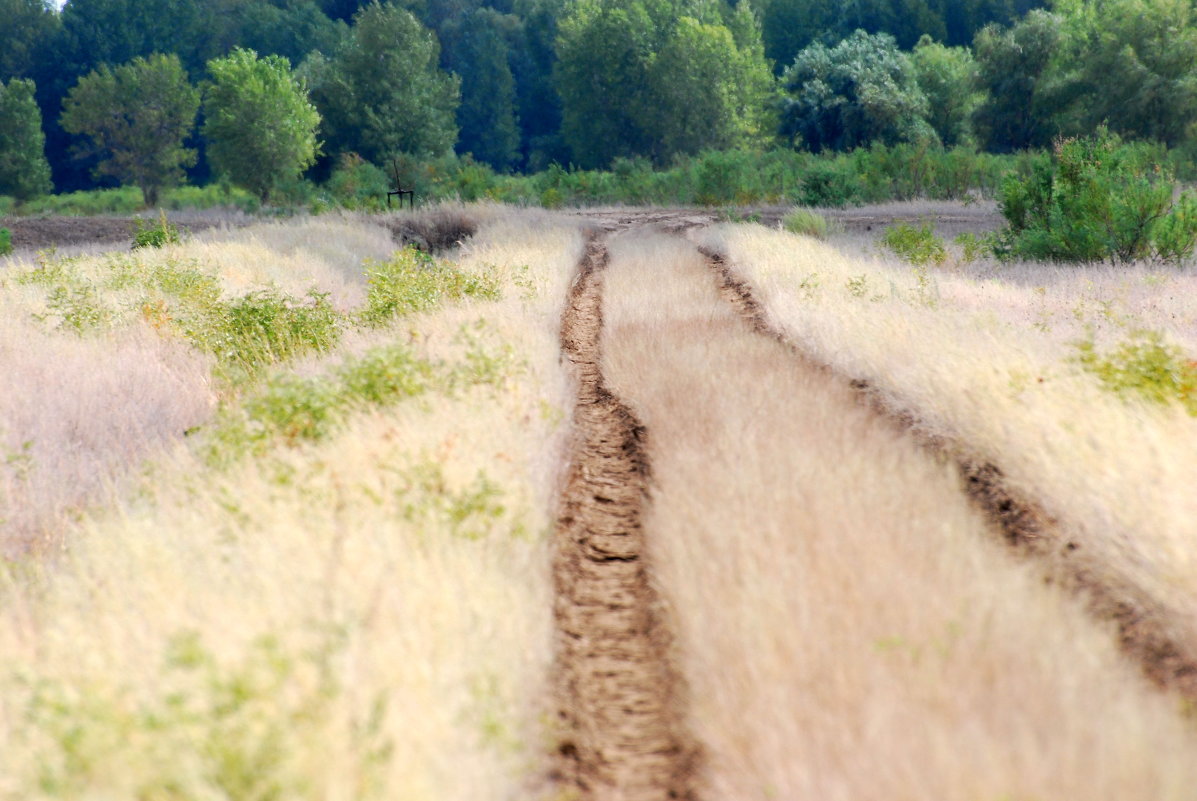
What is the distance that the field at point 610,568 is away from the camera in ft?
11.0

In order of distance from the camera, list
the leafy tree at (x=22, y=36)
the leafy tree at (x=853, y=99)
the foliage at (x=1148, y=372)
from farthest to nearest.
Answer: the leafy tree at (x=22, y=36), the leafy tree at (x=853, y=99), the foliage at (x=1148, y=372)

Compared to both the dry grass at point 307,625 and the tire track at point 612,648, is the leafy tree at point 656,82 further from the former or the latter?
the dry grass at point 307,625

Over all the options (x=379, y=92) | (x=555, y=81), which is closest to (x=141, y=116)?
(x=379, y=92)

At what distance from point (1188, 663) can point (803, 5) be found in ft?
244

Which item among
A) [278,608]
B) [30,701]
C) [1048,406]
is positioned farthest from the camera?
[1048,406]

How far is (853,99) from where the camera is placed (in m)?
48.4

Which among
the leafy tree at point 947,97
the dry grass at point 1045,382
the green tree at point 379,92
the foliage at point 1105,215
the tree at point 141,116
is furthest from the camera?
the tree at point 141,116

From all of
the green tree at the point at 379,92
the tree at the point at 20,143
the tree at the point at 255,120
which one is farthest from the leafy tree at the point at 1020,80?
the tree at the point at 20,143

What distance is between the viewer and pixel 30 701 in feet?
12.1

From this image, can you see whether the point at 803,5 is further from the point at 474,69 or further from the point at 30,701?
the point at 30,701

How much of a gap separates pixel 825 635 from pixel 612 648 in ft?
3.24

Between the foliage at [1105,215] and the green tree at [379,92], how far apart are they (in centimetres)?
4456

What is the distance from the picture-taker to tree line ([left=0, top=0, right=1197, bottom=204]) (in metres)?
42.9

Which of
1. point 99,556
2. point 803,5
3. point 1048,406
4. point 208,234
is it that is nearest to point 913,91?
point 803,5
